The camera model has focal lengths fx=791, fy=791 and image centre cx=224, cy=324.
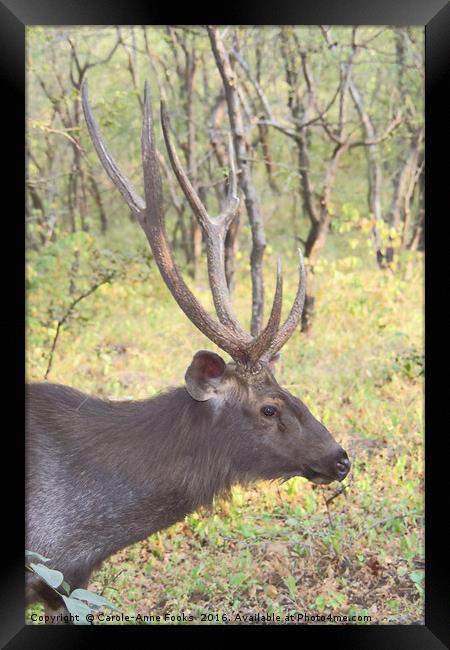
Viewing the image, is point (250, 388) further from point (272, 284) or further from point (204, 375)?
point (272, 284)

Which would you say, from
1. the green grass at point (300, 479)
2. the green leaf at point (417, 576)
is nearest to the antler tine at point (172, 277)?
the green grass at point (300, 479)

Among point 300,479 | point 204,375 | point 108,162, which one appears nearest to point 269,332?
point 204,375

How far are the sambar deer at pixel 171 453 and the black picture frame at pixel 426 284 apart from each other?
23cm

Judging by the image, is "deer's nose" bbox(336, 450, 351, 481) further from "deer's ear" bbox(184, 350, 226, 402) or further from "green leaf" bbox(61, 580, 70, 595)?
"green leaf" bbox(61, 580, 70, 595)

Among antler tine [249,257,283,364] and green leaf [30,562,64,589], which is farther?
antler tine [249,257,283,364]

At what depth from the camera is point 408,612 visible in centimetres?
404

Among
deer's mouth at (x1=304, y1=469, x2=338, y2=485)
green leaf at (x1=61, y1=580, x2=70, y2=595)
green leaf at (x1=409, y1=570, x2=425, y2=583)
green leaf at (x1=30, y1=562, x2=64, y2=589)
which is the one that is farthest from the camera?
green leaf at (x1=409, y1=570, x2=425, y2=583)

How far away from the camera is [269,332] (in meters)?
3.49

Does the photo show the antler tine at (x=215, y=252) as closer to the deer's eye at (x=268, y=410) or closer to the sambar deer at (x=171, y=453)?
the sambar deer at (x=171, y=453)

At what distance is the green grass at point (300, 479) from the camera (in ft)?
13.9

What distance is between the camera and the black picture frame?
132 inches

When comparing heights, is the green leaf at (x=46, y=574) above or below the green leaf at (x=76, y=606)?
above

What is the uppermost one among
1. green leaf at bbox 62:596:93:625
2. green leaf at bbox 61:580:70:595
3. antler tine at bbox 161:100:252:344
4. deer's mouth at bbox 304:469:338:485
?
antler tine at bbox 161:100:252:344

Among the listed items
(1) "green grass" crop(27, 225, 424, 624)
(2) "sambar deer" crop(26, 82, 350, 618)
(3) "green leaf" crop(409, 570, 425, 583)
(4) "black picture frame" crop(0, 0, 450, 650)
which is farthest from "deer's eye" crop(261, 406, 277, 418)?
(3) "green leaf" crop(409, 570, 425, 583)
